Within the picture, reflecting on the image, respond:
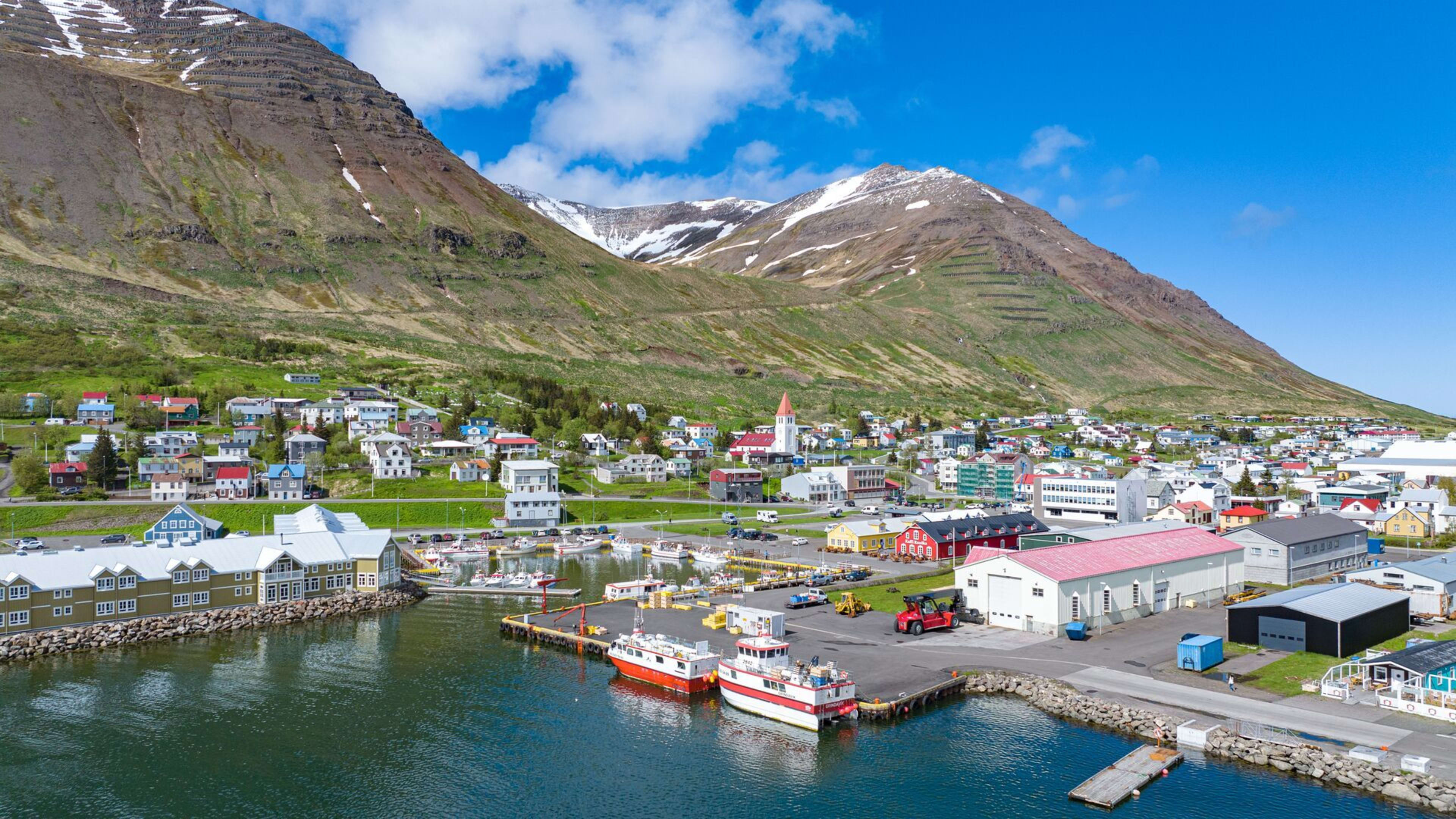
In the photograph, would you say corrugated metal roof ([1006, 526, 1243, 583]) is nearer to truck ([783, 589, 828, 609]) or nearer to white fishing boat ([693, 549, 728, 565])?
truck ([783, 589, 828, 609])

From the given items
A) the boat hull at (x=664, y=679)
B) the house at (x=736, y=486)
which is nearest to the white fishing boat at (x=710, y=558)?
the house at (x=736, y=486)

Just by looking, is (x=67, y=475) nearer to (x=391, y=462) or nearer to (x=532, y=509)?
(x=391, y=462)

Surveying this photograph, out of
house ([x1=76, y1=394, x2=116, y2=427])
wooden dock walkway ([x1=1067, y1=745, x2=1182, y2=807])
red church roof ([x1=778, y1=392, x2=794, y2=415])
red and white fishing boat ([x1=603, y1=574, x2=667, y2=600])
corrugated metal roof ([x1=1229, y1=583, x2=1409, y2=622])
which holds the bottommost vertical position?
wooden dock walkway ([x1=1067, y1=745, x2=1182, y2=807])

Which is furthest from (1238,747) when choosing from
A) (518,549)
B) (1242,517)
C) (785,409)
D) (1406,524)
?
(785,409)

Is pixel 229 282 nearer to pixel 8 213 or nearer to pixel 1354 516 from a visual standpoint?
pixel 8 213

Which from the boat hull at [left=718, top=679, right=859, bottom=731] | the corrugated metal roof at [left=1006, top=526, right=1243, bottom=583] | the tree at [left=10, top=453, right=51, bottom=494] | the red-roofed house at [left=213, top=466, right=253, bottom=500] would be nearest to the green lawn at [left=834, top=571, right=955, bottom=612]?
the corrugated metal roof at [left=1006, top=526, right=1243, bottom=583]

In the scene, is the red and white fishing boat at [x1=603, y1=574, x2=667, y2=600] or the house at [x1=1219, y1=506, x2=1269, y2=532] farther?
the house at [x1=1219, y1=506, x2=1269, y2=532]

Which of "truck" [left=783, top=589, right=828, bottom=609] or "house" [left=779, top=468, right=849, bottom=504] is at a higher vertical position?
"house" [left=779, top=468, right=849, bottom=504]
